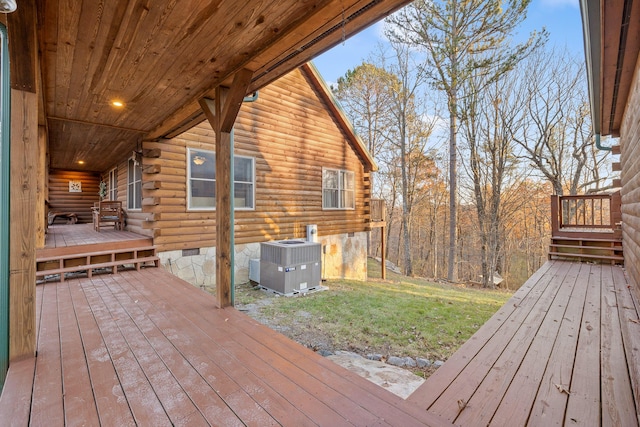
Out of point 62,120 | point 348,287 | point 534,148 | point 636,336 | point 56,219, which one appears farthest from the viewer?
point 534,148

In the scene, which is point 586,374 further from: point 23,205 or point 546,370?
point 23,205

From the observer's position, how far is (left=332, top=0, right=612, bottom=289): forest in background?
1011cm

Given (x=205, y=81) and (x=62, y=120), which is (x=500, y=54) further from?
(x=62, y=120)

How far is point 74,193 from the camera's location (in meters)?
11.1

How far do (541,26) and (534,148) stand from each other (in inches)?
171

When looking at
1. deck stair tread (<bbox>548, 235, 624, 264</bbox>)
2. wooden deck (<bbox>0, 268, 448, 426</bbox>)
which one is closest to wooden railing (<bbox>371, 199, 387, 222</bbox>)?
deck stair tread (<bbox>548, 235, 624, 264</bbox>)

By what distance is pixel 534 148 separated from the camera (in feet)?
38.5

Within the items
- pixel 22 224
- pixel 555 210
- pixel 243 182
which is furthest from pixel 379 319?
pixel 555 210

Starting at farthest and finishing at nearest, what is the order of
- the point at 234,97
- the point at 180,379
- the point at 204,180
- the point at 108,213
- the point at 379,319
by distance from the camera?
the point at 108,213, the point at 204,180, the point at 379,319, the point at 234,97, the point at 180,379

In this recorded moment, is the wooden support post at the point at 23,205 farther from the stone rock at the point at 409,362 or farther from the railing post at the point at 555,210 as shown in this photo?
the railing post at the point at 555,210

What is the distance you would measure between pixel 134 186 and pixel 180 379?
21.7ft

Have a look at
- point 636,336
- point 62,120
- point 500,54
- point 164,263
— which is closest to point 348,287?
point 164,263

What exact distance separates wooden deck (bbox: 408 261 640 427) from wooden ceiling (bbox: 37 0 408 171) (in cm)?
246

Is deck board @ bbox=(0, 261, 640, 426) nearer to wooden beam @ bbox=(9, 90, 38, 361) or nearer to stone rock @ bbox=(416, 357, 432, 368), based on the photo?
wooden beam @ bbox=(9, 90, 38, 361)
